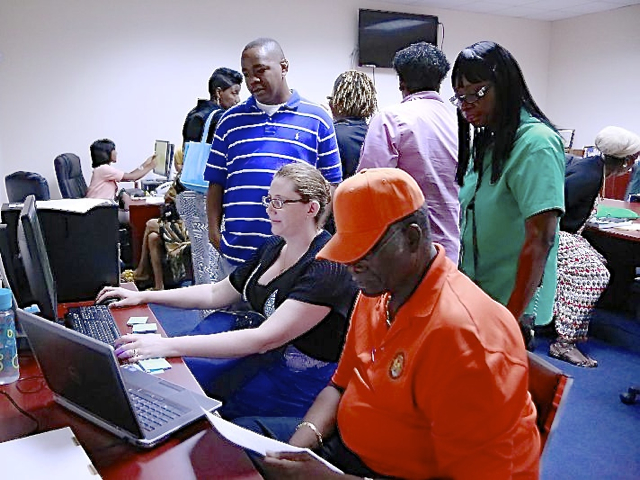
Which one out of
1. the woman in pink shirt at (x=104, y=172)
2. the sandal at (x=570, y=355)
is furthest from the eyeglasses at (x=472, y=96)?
the woman in pink shirt at (x=104, y=172)

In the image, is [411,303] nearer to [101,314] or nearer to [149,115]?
[101,314]

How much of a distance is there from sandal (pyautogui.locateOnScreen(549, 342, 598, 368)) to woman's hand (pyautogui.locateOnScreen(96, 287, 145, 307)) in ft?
8.57

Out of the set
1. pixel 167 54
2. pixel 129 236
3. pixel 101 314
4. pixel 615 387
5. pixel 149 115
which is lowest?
pixel 615 387

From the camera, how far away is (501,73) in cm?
152

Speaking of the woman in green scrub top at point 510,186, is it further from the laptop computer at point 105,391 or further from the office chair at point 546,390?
the laptop computer at point 105,391

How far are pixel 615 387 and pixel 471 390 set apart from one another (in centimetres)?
258

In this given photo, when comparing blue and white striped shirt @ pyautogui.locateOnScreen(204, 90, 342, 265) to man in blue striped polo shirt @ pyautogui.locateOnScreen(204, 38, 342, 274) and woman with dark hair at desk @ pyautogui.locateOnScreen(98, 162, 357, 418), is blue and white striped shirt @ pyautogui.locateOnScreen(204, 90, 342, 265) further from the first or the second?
woman with dark hair at desk @ pyautogui.locateOnScreen(98, 162, 357, 418)

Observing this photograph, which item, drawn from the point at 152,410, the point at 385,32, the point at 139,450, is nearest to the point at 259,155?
the point at 152,410

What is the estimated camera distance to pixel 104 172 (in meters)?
5.00

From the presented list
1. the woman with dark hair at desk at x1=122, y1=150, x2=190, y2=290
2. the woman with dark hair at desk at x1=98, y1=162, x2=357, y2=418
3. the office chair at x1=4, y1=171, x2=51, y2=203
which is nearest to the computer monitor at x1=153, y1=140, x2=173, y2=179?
the woman with dark hair at desk at x1=122, y1=150, x2=190, y2=290

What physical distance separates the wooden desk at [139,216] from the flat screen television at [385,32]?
3.24 metres

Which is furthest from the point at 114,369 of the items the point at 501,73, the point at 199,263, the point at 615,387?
the point at 615,387

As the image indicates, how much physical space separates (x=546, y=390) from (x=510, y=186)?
65cm

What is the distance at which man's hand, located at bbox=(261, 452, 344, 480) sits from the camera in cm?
99
